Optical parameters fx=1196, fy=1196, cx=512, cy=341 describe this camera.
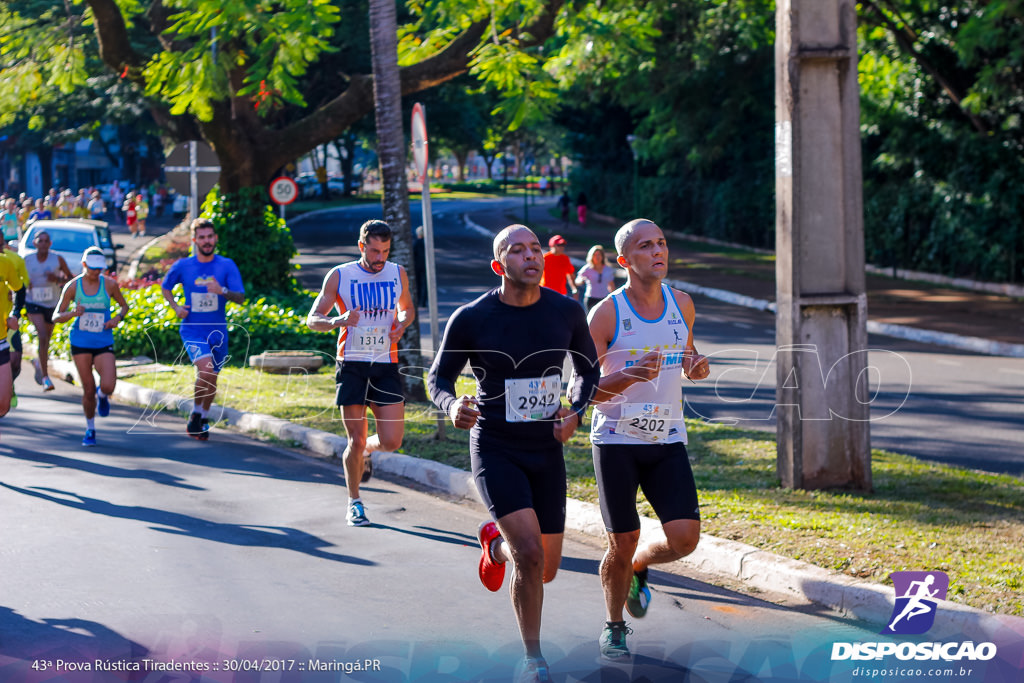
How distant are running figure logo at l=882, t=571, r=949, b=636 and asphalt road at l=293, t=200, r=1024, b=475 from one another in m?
2.54

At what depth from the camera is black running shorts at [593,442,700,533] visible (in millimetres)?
5273

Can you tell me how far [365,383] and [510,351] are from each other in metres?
2.98

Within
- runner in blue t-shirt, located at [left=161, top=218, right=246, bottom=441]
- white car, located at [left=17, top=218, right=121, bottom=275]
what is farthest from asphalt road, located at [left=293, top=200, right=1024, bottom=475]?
white car, located at [left=17, top=218, right=121, bottom=275]

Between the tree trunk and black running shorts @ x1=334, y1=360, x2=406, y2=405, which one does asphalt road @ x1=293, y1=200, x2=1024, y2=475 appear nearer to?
black running shorts @ x1=334, y1=360, x2=406, y2=405

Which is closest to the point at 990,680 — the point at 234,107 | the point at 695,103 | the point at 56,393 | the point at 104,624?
the point at 104,624

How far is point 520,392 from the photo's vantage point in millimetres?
5109

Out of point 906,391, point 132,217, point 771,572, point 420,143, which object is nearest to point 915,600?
point 771,572

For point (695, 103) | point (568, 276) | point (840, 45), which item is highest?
point (695, 103)

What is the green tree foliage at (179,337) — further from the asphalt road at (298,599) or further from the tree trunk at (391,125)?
the asphalt road at (298,599)

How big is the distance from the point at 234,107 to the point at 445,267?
11989mm

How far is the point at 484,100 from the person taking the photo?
44.3 metres

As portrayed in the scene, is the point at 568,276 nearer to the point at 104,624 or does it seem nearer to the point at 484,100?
the point at 104,624

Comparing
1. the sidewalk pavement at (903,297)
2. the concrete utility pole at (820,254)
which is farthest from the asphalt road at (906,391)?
the sidewalk pavement at (903,297)

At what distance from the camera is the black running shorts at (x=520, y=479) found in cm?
505
